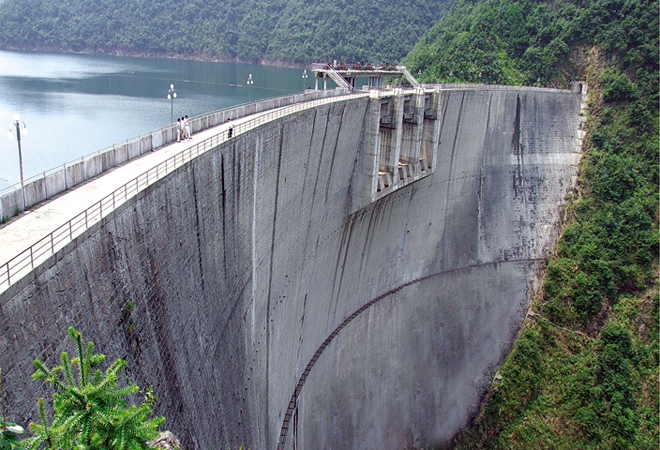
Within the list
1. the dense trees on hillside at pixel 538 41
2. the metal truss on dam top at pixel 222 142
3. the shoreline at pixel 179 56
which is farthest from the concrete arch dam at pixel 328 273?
the shoreline at pixel 179 56

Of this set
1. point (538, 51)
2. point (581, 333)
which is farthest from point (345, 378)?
point (538, 51)

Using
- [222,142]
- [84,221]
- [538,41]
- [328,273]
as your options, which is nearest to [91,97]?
[328,273]

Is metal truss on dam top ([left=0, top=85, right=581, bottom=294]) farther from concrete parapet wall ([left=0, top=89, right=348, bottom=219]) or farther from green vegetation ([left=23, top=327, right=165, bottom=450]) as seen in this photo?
green vegetation ([left=23, top=327, right=165, bottom=450])

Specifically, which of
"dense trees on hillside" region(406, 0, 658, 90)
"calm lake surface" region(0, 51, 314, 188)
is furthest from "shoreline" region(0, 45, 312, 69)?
"dense trees on hillside" region(406, 0, 658, 90)

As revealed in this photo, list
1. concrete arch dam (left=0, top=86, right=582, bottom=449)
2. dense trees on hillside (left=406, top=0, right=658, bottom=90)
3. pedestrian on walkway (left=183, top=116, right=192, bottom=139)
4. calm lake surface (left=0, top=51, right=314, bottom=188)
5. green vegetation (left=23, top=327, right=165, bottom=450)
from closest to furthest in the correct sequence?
green vegetation (left=23, top=327, right=165, bottom=450) < concrete arch dam (left=0, top=86, right=582, bottom=449) < pedestrian on walkway (left=183, top=116, right=192, bottom=139) < calm lake surface (left=0, top=51, right=314, bottom=188) < dense trees on hillside (left=406, top=0, right=658, bottom=90)

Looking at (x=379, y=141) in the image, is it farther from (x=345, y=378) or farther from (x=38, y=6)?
(x=38, y=6)

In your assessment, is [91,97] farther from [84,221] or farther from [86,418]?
[86,418]
